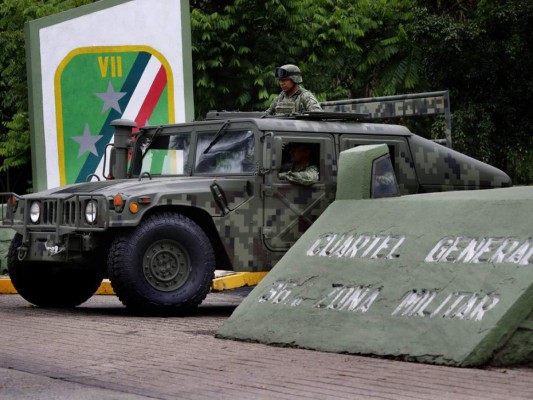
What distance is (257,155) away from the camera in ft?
36.3

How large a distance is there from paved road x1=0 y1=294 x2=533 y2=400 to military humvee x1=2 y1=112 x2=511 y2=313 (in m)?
1.26

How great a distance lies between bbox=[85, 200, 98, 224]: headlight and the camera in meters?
10.5

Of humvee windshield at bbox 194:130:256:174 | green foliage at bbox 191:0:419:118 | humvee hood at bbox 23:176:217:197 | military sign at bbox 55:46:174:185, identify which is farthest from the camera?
green foliage at bbox 191:0:419:118

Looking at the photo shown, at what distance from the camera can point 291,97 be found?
12.4 m

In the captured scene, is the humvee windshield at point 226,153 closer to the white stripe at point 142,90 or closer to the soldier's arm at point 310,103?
the soldier's arm at point 310,103

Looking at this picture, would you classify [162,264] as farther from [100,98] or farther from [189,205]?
[100,98]

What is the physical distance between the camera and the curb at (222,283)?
46.4ft

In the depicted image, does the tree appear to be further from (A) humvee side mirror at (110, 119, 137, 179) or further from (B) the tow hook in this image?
(B) the tow hook

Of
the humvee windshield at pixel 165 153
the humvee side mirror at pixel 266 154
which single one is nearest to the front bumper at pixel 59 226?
the humvee windshield at pixel 165 153

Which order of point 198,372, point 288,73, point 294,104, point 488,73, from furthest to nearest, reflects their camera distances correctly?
point 488,73 < point 294,104 < point 288,73 < point 198,372

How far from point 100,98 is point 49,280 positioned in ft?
15.7

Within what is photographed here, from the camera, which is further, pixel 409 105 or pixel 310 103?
pixel 409 105

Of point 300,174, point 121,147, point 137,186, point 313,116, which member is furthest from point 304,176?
point 121,147

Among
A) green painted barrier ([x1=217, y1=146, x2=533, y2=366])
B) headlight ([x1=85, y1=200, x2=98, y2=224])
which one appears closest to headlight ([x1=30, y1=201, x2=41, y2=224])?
headlight ([x1=85, y1=200, x2=98, y2=224])
